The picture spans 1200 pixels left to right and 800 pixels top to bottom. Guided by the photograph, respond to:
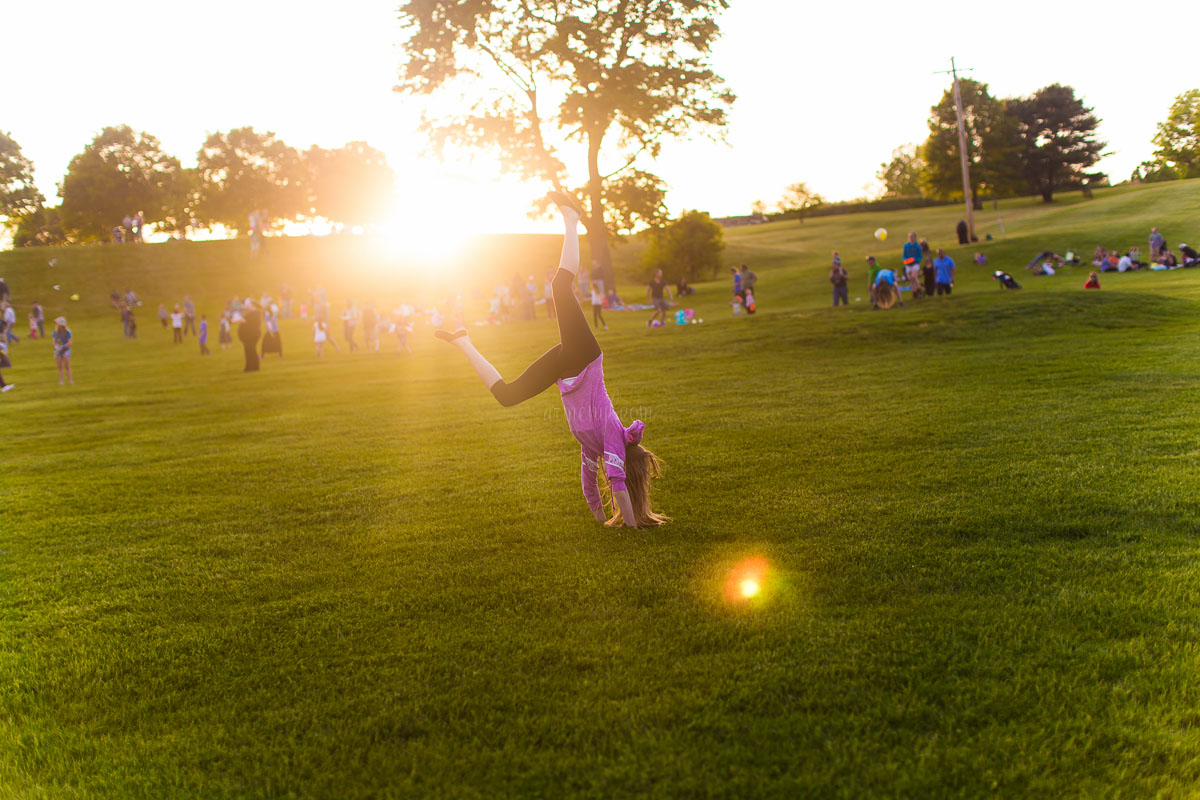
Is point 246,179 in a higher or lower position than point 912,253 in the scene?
higher

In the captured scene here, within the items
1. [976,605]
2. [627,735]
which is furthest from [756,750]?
[976,605]

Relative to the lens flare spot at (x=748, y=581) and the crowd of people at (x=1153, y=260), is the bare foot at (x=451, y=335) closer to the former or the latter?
the lens flare spot at (x=748, y=581)

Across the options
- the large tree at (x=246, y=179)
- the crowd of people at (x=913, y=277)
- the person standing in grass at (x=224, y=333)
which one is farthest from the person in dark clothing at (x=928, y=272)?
the large tree at (x=246, y=179)

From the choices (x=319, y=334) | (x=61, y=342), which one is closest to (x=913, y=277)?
(x=319, y=334)

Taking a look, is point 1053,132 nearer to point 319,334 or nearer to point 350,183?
point 350,183

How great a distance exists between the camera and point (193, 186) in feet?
234

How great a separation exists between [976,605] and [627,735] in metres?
2.24

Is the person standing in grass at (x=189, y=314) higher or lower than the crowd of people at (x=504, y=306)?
higher

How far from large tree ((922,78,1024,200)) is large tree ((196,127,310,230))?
57.9 metres

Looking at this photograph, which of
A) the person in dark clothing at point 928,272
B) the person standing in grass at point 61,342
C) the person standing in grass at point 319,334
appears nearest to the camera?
the person standing in grass at point 61,342

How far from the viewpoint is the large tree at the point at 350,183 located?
77562 mm

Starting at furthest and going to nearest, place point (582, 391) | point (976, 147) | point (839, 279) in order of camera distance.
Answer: point (976, 147) < point (839, 279) < point (582, 391)

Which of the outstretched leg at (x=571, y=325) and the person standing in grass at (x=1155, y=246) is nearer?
the outstretched leg at (x=571, y=325)

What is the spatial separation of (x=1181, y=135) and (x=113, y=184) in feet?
273
